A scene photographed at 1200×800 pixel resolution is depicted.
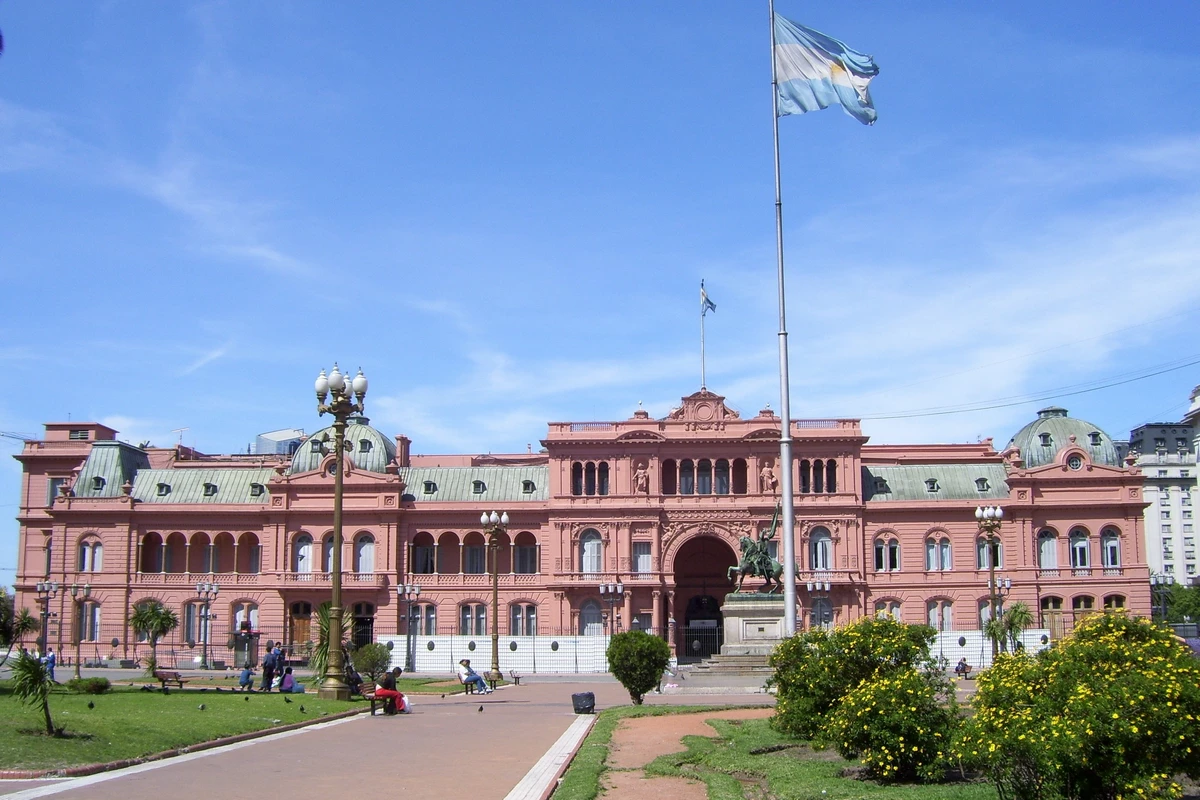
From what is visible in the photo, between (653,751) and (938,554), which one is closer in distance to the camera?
(653,751)

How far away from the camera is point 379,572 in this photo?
78312 millimetres

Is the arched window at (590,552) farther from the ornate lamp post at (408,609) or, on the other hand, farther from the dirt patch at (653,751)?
the dirt patch at (653,751)

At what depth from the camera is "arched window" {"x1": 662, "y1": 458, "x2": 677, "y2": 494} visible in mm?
78625

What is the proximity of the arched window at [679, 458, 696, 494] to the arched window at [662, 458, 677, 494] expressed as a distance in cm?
53

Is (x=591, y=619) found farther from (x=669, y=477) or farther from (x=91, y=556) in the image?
(x=91, y=556)

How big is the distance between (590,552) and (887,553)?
1845 centimetres

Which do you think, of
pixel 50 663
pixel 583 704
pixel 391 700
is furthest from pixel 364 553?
pixel 391 700

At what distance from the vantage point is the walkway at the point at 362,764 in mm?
17359

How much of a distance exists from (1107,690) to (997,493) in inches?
2688

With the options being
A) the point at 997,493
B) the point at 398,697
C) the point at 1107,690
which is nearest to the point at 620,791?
the point at 1107,690

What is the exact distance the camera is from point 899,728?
58.7 feet

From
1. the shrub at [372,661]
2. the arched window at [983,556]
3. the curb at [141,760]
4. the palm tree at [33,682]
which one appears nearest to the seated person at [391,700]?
the curb at [141,760]

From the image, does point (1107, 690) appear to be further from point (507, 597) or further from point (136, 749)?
point (507, 597)

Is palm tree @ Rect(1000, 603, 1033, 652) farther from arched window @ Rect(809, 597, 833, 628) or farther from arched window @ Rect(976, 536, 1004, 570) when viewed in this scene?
arched window @ Rect(809, 597, 833, 628)
